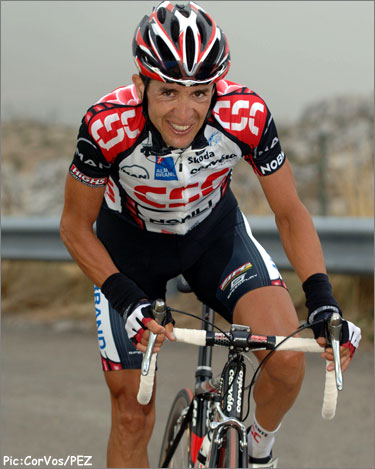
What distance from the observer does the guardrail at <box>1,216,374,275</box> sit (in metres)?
7.03

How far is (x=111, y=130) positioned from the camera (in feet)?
12.2

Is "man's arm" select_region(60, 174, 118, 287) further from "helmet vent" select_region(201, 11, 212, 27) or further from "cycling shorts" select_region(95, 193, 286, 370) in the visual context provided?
"helmet vent" select_region(201, 11, 212, 27)

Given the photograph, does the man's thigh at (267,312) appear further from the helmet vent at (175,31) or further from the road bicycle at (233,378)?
the helmet vent at (175,31)

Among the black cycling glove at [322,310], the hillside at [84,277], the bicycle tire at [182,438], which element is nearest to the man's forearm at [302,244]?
the black cycling glove at [322,310]

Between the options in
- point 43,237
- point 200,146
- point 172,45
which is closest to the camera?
point 172,45

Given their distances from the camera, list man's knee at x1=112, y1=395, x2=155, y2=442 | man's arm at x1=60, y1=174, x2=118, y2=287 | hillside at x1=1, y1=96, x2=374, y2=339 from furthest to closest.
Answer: hillside at x1=1, y1=96, x2=374, y2=339 < man's knee at x1=112, y1=395, x2=155, y2=442 < man's arm at x1=60, y1=174, x2=118, y2=287

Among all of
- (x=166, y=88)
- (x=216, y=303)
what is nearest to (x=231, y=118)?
(x=166, y=88)

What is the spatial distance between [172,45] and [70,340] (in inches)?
191

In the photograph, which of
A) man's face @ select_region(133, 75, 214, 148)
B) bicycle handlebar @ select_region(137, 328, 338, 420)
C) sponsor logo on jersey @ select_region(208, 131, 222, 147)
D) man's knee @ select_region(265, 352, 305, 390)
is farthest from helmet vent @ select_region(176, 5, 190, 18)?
man's knee @ select_region(265, 352, 305, 390)

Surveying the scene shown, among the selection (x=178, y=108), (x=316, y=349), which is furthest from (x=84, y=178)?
(x=316, y=349)

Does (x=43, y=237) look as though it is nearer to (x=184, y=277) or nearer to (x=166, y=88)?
(x=184, y=277)

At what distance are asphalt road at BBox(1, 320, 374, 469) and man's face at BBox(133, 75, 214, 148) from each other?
7.89ft

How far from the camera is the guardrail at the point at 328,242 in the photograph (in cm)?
703

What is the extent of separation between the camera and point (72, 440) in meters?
5.50
